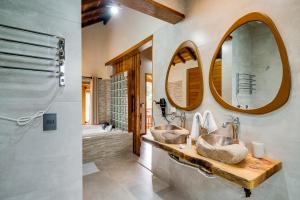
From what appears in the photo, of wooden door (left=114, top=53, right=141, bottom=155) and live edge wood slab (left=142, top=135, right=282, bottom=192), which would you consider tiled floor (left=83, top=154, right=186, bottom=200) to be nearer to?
wooden door (left=114, top=53, right=141, bottom=155)

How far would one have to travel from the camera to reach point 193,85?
2.01m

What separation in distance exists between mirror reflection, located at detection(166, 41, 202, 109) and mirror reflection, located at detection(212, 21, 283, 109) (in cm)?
28

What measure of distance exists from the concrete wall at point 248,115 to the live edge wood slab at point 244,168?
0.50ft

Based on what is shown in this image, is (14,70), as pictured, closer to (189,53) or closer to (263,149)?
(189,53)

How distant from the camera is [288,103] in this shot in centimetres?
119

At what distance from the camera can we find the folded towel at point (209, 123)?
5.18 feet

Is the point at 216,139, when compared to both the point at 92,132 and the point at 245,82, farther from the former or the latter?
the point at 92,132

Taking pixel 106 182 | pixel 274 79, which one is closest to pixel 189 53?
pixel 274 79

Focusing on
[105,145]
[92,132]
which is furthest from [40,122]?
[92,132]

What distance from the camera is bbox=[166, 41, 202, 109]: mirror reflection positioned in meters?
1.96

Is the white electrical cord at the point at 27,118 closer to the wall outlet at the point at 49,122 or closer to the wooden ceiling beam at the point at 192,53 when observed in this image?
the wall outlet at the point at 49,122

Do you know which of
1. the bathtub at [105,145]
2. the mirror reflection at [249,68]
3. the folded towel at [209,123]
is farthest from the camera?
the bathtub at [105,145]

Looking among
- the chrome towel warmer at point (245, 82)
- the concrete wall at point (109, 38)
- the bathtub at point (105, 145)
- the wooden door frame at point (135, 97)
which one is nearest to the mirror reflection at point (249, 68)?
the chrome towel warmer at point (245, 82)

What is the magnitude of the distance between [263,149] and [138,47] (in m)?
2.79
